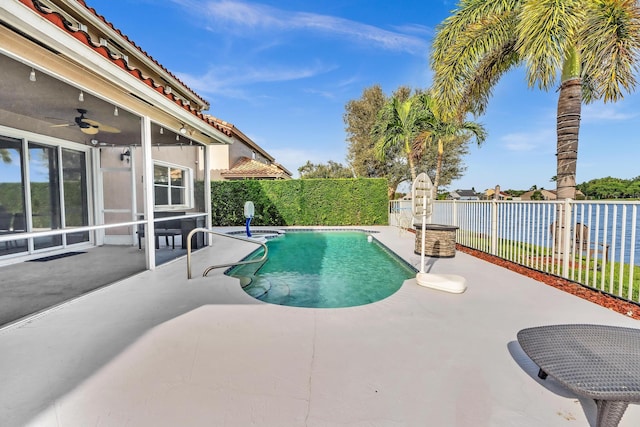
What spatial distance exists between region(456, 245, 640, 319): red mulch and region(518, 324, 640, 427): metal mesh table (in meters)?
2.00

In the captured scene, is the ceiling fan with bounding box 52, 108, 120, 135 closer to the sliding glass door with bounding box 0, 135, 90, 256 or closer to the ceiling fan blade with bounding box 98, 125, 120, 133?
the ceiling fan blade with bounding box 98, 125, 120, 133

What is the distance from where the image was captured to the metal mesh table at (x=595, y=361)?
1.67 m

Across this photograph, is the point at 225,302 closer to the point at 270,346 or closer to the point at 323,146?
the point at 270,346

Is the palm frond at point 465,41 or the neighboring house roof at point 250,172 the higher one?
the palm frond at point 465,41

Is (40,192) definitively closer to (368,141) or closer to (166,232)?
(166,232)

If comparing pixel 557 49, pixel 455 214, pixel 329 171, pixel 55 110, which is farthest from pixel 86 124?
pixel 329 171

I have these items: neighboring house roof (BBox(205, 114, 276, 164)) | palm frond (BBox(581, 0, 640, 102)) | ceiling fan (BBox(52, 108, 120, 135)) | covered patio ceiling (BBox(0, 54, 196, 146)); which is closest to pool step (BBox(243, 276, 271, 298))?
covered patio ceiling (BBox(0, 54, 196, 146))

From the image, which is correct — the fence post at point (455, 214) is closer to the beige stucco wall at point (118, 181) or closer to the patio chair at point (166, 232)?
the beige stucco wall at point (118, 181)

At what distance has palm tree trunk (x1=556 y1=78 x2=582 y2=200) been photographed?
650cm

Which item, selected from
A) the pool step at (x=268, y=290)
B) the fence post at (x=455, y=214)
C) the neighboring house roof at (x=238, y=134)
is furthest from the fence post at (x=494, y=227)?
the neighboring house roof at (x=238, y=134)

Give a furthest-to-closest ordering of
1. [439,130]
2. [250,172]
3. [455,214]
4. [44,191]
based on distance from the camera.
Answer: [250,172]
[439,130]
[455,214]
[44,191]

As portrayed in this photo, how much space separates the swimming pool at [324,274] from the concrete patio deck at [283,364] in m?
1.02

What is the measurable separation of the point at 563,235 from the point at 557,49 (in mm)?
3821

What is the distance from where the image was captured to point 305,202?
15.8 metres
